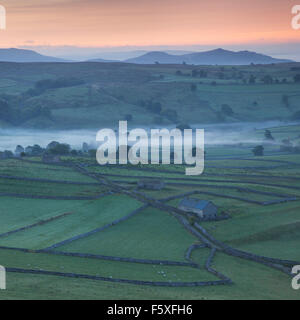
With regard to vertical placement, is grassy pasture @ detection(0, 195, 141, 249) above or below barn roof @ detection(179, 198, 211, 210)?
below

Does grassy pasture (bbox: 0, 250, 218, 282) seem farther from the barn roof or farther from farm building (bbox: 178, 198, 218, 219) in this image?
the barn roof

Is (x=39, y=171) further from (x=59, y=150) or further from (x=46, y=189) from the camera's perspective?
(x=59, y=150)

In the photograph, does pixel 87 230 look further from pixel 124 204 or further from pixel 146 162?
pixel 146 162

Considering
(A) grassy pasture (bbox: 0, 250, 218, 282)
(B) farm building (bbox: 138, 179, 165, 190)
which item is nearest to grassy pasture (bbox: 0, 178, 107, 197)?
(B) farm building (bbox: 138, 179, 165, 190)

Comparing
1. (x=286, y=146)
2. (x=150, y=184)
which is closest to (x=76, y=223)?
(x=150, y=184)

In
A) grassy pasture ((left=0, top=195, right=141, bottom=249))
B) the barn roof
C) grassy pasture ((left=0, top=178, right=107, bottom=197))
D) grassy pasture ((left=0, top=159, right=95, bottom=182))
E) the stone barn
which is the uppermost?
the stone barn

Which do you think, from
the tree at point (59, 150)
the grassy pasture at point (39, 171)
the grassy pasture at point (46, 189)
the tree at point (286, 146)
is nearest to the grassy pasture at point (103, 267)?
the grassy pasture at point (46, 189)

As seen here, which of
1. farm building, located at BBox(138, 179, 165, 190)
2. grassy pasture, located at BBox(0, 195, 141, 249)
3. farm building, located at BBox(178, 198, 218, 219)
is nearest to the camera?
grassy pasture, located at BBox(0, 195, 141, 249)

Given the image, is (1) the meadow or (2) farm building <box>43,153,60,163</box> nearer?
(1) the meadow
